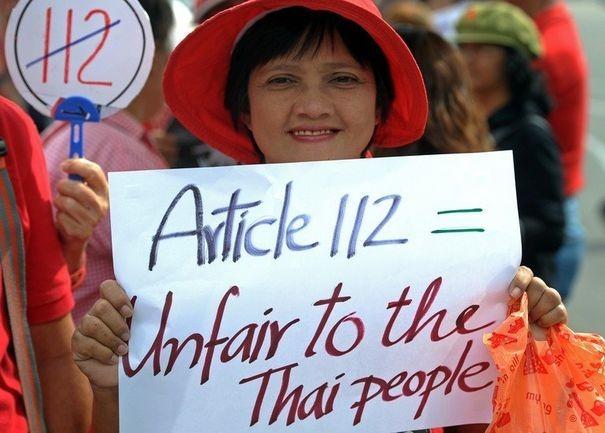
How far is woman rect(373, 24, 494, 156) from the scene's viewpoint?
→ 333cm

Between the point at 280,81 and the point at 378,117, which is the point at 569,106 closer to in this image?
the point at 378,117

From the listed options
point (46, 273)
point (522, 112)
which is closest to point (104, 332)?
point (46, 273)

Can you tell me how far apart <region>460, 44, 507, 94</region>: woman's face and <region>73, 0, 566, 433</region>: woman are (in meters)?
2.13

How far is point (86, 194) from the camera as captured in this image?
2.19 metres

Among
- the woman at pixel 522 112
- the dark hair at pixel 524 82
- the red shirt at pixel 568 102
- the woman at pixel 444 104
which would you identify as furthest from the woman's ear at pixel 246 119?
the red shirt at pixel 568 102

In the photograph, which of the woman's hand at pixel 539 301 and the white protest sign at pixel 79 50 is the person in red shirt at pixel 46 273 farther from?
the woman's hand at pixel 539 301

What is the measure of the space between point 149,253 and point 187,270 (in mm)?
68

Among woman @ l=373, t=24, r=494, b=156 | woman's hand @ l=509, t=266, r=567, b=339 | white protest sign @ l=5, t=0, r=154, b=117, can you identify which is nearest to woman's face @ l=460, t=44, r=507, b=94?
woman @ l=373, t=24, r=494, b=156

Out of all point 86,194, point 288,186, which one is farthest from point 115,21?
point 288,186

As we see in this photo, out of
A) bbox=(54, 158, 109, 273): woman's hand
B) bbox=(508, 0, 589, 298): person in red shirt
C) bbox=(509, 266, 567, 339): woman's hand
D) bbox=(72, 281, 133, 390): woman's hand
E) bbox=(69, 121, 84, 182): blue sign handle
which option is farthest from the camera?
bbox=(508, 0, 589, 298): person in red shirt

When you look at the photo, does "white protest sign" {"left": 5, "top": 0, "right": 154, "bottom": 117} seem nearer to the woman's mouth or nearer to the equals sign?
the woman's mouth

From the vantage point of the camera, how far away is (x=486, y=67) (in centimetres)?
436

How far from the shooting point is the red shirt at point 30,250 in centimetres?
194

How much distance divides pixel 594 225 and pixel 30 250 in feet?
24.6
